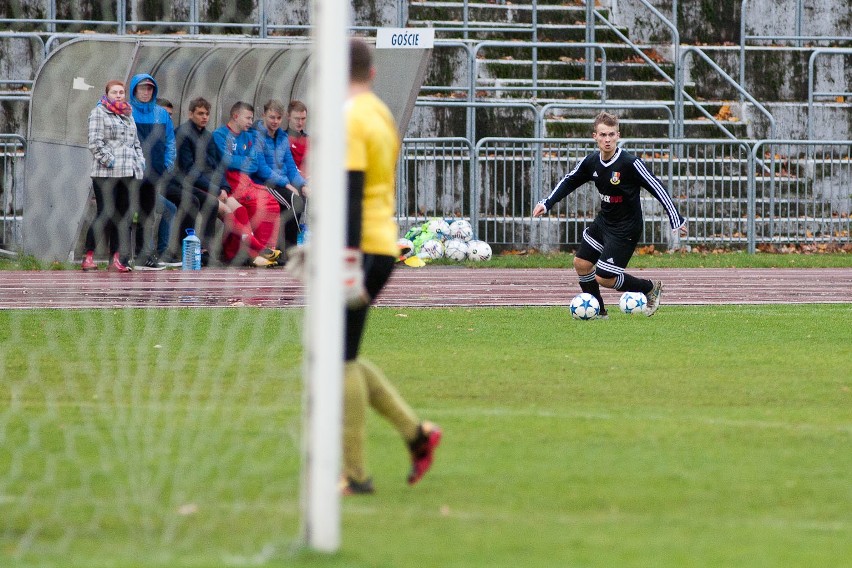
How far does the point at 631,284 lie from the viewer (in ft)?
40.3

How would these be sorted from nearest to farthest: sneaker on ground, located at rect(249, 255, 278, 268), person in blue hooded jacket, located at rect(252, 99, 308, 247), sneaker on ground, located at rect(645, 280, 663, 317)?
sneaker on ground, located at rect(645, 280, 663, 317) → person in blue hooded jacket, located at rect(252, 99, 308, 247) → sneaker on ground, located at rect(249, 255, 278, 268)

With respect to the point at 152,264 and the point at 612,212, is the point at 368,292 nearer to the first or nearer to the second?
the point at 612,212

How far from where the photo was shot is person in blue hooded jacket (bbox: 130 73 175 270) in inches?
649

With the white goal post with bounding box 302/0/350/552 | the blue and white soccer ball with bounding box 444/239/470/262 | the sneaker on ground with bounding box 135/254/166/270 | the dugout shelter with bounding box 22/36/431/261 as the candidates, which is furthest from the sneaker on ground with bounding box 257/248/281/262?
the white goal post with bounding box 302/0/350/552

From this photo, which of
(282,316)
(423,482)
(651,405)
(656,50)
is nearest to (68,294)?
(282,316)

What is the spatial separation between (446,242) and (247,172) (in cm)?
310

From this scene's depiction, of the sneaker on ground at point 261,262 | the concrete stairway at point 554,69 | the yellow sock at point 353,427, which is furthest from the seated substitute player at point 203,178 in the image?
the yellow sock at point 353,427

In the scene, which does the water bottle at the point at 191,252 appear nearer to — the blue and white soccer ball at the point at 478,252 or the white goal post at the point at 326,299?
the blue and white soccer ball at the point at 478,252

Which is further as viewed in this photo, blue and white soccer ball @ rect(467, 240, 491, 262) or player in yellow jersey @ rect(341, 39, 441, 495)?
blue and white soccer ball @ rect(467, 240, 491, 262)

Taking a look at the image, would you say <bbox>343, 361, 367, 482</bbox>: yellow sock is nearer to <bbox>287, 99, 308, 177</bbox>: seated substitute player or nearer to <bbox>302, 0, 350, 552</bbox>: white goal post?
<bbox>302, 0, 350, 552</bbox>: white goal post

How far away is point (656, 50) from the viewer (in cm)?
2508

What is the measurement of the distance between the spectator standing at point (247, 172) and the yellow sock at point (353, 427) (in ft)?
38.2

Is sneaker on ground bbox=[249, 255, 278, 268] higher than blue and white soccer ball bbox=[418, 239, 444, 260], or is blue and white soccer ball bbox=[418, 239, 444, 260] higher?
blue and white soccer ball bbox=[418, 239, 444, 260]

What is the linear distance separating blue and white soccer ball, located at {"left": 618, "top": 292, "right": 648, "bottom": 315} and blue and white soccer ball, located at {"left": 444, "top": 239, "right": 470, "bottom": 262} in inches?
256
